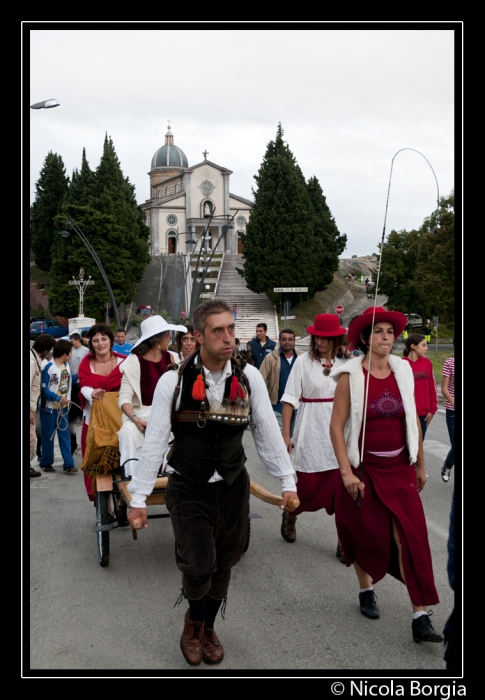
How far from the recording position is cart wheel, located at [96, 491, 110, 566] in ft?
20.2

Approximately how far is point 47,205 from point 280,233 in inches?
1256

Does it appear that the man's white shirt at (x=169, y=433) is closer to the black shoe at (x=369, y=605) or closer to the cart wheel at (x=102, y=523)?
the black shoe at (x=369, y=605)

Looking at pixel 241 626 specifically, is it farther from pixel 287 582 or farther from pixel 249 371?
pixel 249 371

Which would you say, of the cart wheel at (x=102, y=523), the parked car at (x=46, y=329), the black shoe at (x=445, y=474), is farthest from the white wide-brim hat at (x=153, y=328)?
the parked car at (x=46, y=329)

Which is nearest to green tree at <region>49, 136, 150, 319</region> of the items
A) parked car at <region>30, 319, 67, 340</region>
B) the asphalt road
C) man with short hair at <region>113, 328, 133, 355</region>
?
parked car at <region>30, 319, 67, 340</region>

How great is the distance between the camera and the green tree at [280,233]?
63.2m

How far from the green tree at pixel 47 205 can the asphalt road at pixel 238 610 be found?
7588 centimetres

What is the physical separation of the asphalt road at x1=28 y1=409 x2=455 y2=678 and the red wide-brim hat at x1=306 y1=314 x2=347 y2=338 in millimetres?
1899

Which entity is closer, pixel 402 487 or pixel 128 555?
pixel 402 487

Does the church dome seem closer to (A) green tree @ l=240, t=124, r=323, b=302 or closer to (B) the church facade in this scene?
(B) the church facade

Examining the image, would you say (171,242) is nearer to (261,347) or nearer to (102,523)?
(261,347)

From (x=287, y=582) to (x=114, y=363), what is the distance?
3177 millimetres
